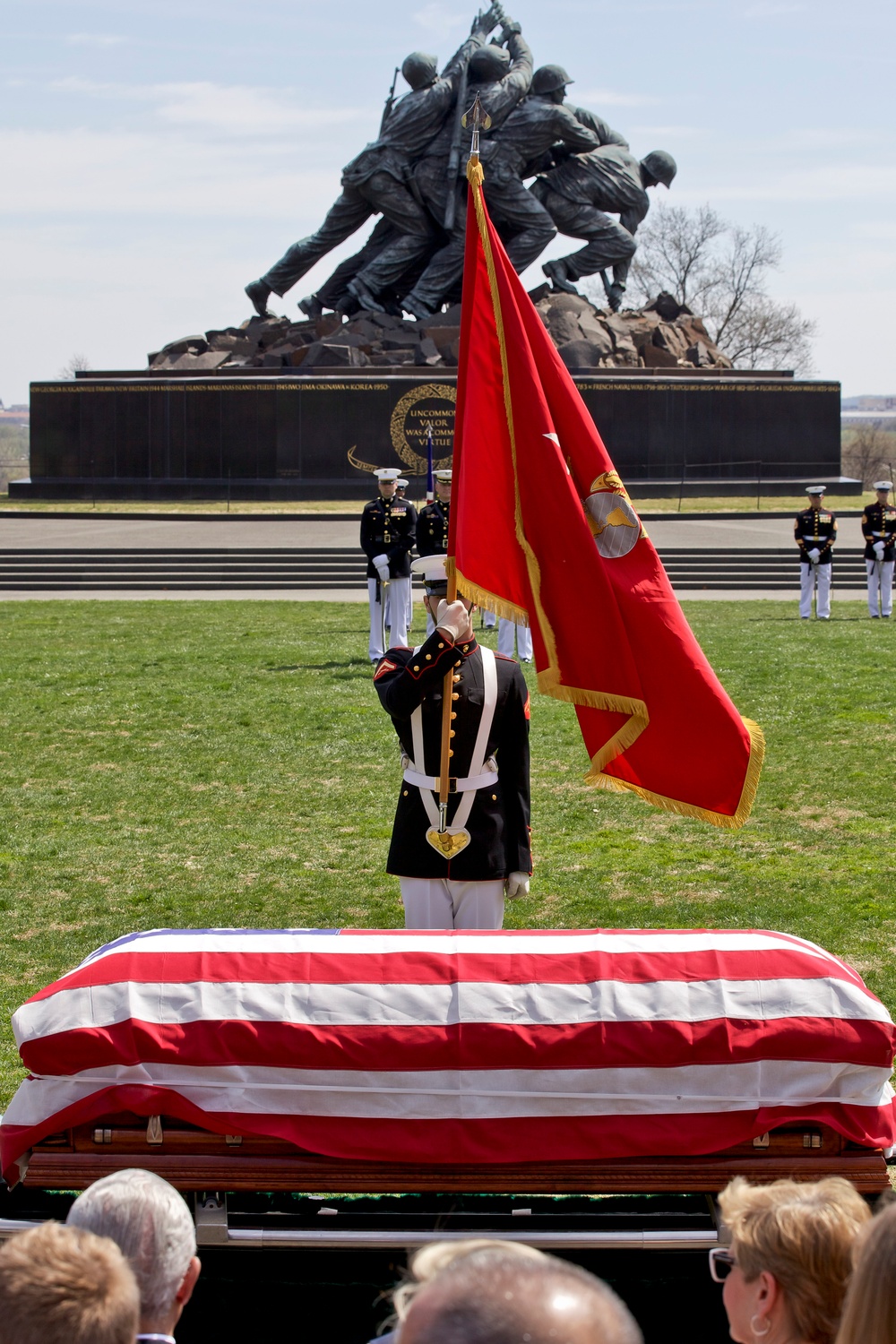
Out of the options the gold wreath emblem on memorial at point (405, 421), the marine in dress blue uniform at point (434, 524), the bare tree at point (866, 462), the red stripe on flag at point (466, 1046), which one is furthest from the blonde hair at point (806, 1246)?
the bare tree at point (866, 462)

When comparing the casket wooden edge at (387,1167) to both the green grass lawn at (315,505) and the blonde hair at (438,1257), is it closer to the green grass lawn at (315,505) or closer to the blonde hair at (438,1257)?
the blonde hair at (438,1257)

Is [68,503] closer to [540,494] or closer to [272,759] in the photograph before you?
[272,759]

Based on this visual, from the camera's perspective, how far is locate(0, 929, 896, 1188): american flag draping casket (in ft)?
11.1

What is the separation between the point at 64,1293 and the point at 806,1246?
1.08 meters

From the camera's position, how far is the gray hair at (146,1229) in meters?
2.06

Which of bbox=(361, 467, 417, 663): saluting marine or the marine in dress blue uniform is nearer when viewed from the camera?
bbox=(361, 467, 417, 663): saluting marine

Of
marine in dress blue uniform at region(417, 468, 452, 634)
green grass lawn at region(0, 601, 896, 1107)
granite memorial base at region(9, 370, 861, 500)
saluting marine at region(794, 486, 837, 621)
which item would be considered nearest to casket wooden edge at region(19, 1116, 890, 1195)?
green grass lawn at region(0, 601, 896, 1107)

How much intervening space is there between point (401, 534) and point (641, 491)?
1888 cm

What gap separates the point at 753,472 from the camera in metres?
33.8

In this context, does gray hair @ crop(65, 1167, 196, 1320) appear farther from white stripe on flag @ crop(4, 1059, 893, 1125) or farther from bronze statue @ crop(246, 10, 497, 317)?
bronze statue @ crop(246, 10, 497, 317)

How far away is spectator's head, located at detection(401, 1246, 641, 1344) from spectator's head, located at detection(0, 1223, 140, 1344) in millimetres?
415

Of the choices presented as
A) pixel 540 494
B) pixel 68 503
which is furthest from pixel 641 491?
pixel 540 494

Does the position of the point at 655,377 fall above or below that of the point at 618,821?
above

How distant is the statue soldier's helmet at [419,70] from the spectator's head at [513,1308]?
37316 mm
